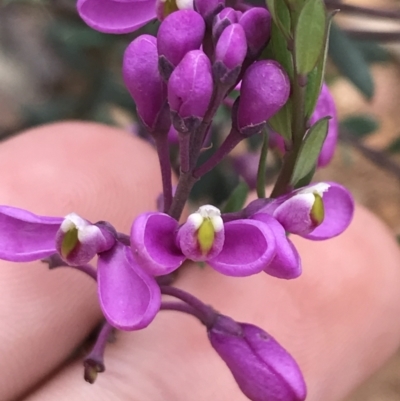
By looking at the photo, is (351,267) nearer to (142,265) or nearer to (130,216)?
(130,216)

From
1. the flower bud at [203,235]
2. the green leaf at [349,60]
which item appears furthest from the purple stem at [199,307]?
the green leaf at [349,60]

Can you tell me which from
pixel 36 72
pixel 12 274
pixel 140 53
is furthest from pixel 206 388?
pixel 36 72

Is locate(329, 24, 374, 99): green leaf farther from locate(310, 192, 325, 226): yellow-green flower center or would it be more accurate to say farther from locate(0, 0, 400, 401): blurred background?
locate(310, 192, 325, 226): yellow-green flower center

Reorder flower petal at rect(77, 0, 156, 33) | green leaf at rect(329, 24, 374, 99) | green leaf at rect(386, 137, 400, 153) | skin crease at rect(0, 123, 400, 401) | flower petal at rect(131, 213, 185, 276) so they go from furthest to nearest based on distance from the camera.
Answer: green leaf at rect(386, 137, 400, 153)
green leaf at rect(329, 24, 374, 99)
skin crease at rect(0, 123, 400, 401)
flower petal at rect(77, 0, 156, 33)
flower petal at rect(131, 213, 185, 276)

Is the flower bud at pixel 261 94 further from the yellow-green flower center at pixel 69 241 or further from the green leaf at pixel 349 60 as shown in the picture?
the green leaf at pixel 349 60

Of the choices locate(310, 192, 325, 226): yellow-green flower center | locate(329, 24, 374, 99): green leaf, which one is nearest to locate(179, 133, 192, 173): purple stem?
locate(310, 192, 325, 226): yellow-green flower center

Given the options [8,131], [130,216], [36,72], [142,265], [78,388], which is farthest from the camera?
[36,72]
